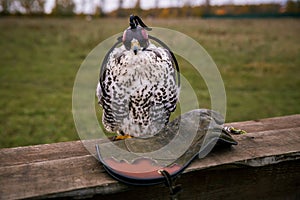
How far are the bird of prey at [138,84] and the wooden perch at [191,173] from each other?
1.04ft

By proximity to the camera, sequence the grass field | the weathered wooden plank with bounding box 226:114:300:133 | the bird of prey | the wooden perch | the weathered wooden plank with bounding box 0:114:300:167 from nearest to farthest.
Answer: the wooden perch → the weathered wooden plank with bounding box 0:114:300:167 → the bird of prey → the weathered wooden plank with bounding box 226:114:300:133 → the grass field

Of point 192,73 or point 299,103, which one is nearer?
point 299,103

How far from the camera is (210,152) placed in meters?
1.63

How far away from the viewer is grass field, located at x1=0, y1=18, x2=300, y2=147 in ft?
14.6

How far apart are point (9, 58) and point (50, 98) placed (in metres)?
4.38

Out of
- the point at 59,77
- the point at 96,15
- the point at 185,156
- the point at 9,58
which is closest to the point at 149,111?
the point at 185,156

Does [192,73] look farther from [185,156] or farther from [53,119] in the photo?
[185,156]

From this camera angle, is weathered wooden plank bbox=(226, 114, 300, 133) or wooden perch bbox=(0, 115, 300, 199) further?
weathered wooden plank bbox=(226, 114, 300, 133)

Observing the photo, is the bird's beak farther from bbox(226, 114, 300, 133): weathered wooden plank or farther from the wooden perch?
bbox(226, 114, 300, 133): weathered wooden plank

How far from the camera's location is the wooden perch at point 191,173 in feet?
4.29

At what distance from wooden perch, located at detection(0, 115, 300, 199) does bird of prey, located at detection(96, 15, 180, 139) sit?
1.04 feet

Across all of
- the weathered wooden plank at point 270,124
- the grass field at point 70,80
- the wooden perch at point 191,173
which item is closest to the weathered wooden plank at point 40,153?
the wooden perch at point 191,173

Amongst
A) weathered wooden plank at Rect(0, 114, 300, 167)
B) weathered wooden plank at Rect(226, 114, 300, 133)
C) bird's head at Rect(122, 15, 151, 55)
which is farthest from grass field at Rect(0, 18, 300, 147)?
bird's head at Rect(122, 15, 151, 55)

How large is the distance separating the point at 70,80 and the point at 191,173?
19.1ft
